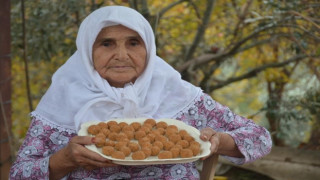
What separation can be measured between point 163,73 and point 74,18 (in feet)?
6.77

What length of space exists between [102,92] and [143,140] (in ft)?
1.01

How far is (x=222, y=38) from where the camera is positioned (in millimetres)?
5062

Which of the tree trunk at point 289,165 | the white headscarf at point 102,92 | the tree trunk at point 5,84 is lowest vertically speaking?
the tree trunk at point 289,165

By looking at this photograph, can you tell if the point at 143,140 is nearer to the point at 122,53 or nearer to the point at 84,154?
the point at 84,154

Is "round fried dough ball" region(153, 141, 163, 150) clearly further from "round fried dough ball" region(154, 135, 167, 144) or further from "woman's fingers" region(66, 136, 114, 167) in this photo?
"woman's fingers" region(66, 136, 114, 167)

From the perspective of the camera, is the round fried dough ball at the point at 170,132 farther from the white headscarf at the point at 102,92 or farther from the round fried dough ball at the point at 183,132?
the white headscarf at the point at 102,92

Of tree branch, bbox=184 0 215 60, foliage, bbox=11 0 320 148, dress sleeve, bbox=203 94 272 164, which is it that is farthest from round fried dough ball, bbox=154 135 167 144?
tree branch, bbox=184 0 215 60

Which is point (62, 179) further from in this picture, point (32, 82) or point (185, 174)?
point (32, 82)

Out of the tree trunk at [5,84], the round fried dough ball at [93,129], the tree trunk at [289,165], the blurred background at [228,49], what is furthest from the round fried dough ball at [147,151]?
the tree trunk at [5,84]

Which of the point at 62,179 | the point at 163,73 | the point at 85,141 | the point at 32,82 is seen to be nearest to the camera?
the point at 85,141

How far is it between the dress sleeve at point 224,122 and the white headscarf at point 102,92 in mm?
55

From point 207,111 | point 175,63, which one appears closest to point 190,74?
point 175,63

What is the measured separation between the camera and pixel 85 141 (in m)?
1.87

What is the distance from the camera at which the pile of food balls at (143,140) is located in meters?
1.86
